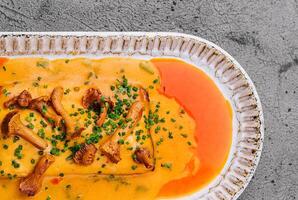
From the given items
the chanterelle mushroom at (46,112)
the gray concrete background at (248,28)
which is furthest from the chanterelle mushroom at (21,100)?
the gray concrete background at (248,28)

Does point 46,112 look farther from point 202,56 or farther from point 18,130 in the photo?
point 202,56

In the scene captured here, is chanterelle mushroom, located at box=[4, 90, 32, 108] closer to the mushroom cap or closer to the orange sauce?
the mushroom cap

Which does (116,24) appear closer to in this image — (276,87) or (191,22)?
(191,22)

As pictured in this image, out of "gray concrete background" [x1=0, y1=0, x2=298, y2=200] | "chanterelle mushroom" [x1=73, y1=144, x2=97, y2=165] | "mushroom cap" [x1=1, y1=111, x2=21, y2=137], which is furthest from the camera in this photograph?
"gray concrete background" [x1=0, y1=0, x2=298, y2=200]

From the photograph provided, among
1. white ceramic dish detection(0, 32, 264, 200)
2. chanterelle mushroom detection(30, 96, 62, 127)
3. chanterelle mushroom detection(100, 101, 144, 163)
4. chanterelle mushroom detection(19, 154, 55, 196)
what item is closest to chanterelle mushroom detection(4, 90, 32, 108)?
chanterelle mushroom detection(30, 96, 62, 127)

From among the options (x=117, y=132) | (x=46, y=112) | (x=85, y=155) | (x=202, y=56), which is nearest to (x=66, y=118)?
(x=46, y=112)

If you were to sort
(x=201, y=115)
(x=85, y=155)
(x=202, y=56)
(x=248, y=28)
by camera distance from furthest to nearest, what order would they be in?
(x=248, y=28) → (x=202, y=56) → (x=201, y=115) → (x=85, y=155)

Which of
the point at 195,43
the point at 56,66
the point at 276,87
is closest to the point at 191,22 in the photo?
the point at 195,43
